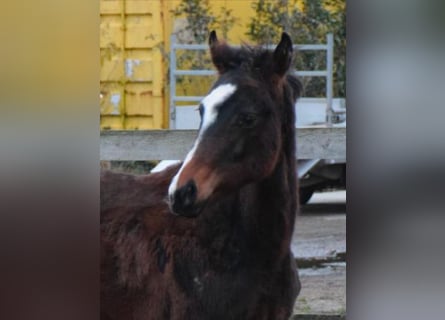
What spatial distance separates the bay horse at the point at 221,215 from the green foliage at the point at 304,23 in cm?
8

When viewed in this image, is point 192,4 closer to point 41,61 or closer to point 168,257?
point 41,61

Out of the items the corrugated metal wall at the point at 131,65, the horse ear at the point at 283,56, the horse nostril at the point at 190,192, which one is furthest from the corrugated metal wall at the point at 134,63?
the horse ear at the point at 283,56

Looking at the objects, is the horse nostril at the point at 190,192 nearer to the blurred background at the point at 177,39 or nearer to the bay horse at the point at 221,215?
the bay horse at the point at 221,215

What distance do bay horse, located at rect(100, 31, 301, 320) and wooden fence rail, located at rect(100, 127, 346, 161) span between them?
7cm

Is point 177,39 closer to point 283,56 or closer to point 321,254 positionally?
point 283,56

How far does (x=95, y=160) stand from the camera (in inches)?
123

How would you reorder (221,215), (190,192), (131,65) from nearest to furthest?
(190,192) → (221,215) → (131,65)

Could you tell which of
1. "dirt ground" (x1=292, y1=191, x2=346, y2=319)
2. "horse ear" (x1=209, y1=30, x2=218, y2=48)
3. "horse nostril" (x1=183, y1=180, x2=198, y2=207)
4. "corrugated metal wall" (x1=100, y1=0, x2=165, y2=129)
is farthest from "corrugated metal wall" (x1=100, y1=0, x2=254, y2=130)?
"dirt ground" (x1=292, y1=191, x2=346, y2=319)

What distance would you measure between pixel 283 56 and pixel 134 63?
0.70 m

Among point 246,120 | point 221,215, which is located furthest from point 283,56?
point 221,215

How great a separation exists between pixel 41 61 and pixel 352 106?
5.07ft

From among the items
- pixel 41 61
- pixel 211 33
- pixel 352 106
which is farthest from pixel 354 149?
pixel 41 61

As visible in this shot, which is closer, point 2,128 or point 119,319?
point 119,319

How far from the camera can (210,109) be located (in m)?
2.86
